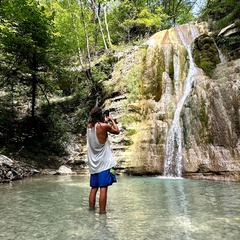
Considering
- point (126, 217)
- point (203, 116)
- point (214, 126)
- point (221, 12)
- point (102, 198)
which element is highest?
point (221, 12)

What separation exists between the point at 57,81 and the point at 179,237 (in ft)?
57.7

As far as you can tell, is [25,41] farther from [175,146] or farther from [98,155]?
[98,155]

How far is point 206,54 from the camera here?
13352 millimetres

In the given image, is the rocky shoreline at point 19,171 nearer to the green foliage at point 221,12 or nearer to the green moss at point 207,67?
the green moss at point 207,67

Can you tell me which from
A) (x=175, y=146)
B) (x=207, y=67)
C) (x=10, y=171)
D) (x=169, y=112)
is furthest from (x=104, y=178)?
(x=207, y=67)

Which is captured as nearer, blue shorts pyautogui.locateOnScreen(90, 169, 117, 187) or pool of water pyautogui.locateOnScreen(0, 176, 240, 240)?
pool of water pyautogui.locateOnScreen(0, 176, 240, 240)

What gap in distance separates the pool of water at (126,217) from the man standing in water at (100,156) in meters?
0.44

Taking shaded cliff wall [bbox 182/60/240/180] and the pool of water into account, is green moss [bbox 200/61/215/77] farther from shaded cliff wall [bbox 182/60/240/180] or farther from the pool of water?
the pool of water

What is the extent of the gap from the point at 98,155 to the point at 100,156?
0.13 ft

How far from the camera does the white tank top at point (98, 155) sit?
444 cm

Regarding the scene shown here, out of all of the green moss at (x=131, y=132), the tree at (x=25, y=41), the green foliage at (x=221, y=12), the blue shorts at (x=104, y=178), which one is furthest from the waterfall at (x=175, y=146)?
the tree at (x=25, y=41)

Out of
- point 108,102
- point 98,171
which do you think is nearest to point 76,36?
point 108,102

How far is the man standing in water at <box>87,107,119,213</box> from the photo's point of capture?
439 centimetres

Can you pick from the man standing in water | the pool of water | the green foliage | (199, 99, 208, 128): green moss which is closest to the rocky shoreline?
the pool of water
